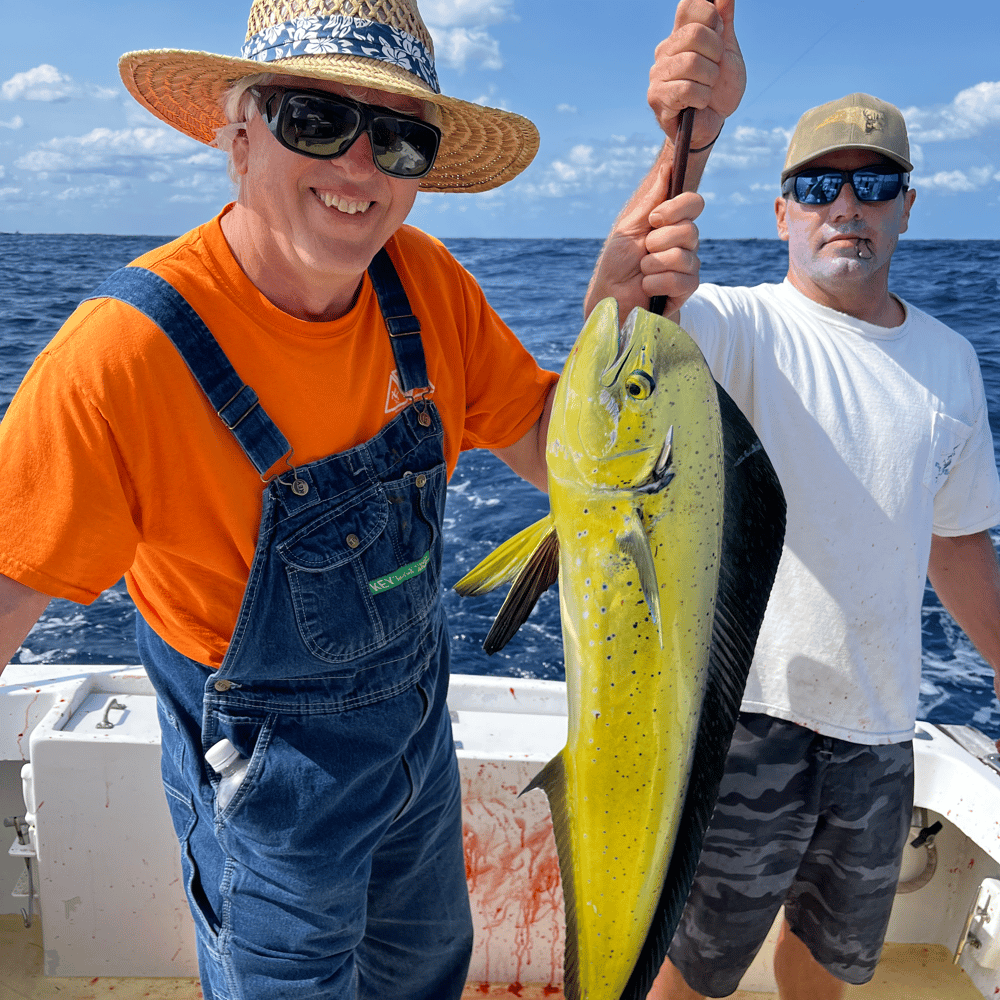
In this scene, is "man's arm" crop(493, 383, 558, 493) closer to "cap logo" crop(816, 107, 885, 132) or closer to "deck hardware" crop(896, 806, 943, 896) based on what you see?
"cap logo" crop(816, 107, 885, 132)

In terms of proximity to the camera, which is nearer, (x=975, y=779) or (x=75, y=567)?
(x=75, y=567)

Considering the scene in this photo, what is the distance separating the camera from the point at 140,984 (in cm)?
278

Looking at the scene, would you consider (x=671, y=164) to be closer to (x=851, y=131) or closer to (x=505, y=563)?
(x=505, y=563)

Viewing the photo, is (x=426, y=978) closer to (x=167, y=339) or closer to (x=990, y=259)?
(x=167, y=339)

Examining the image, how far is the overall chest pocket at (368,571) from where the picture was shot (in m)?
1.63

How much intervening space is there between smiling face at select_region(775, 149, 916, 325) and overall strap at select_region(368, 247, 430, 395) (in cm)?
115

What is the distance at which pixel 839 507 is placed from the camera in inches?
85.7

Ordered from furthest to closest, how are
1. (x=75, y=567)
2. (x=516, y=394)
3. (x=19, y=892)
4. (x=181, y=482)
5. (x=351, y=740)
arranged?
(x=19, y=892) < (x=516, y=394) < (x=351, y=740) < (x=181, y=482) < (x=75, y=567)

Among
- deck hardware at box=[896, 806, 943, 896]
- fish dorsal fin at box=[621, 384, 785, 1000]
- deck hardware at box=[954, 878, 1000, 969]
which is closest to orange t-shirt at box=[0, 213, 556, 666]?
fish dorsal fin at box=[621, 384, 785, 1000]

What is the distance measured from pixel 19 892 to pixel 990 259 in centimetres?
3131

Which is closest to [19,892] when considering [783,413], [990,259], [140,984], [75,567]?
[140,984]

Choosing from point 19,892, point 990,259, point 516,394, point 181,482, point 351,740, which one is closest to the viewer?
point 181,482

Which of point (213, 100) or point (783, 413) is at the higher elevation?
point (213, 100)

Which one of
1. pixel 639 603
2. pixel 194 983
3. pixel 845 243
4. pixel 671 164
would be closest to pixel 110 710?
pixel 194 983
